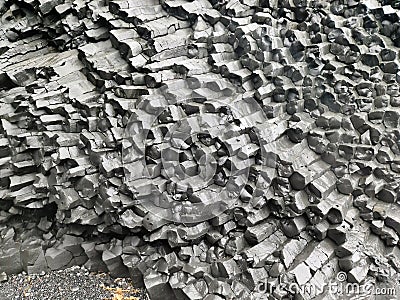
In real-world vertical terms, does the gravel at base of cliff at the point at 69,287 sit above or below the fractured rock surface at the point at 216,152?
below

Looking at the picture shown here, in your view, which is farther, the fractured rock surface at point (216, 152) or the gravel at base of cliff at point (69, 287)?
the gravel at base of cliff at point (69, 287)

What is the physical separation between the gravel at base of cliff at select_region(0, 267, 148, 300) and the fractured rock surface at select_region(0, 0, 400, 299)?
11 centimetres

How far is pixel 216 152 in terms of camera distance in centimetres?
418

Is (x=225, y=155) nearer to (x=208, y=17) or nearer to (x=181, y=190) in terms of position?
(x=181, y=190)

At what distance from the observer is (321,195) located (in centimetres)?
412

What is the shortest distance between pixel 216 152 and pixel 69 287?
6.11 feet

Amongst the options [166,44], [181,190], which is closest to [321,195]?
[181,190]

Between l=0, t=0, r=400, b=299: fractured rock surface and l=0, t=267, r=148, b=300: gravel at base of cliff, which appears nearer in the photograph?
l=0, t=0, r=400, b=299: fractured rock surface

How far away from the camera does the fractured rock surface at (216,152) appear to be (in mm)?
4152

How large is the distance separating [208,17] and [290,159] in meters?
1.61

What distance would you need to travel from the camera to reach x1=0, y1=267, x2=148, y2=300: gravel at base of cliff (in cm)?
435

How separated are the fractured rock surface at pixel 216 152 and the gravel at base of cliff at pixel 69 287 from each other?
0.34ft

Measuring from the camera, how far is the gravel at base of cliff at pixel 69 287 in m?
4.35

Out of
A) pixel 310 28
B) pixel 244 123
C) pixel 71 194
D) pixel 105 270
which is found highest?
pixel 310 28
